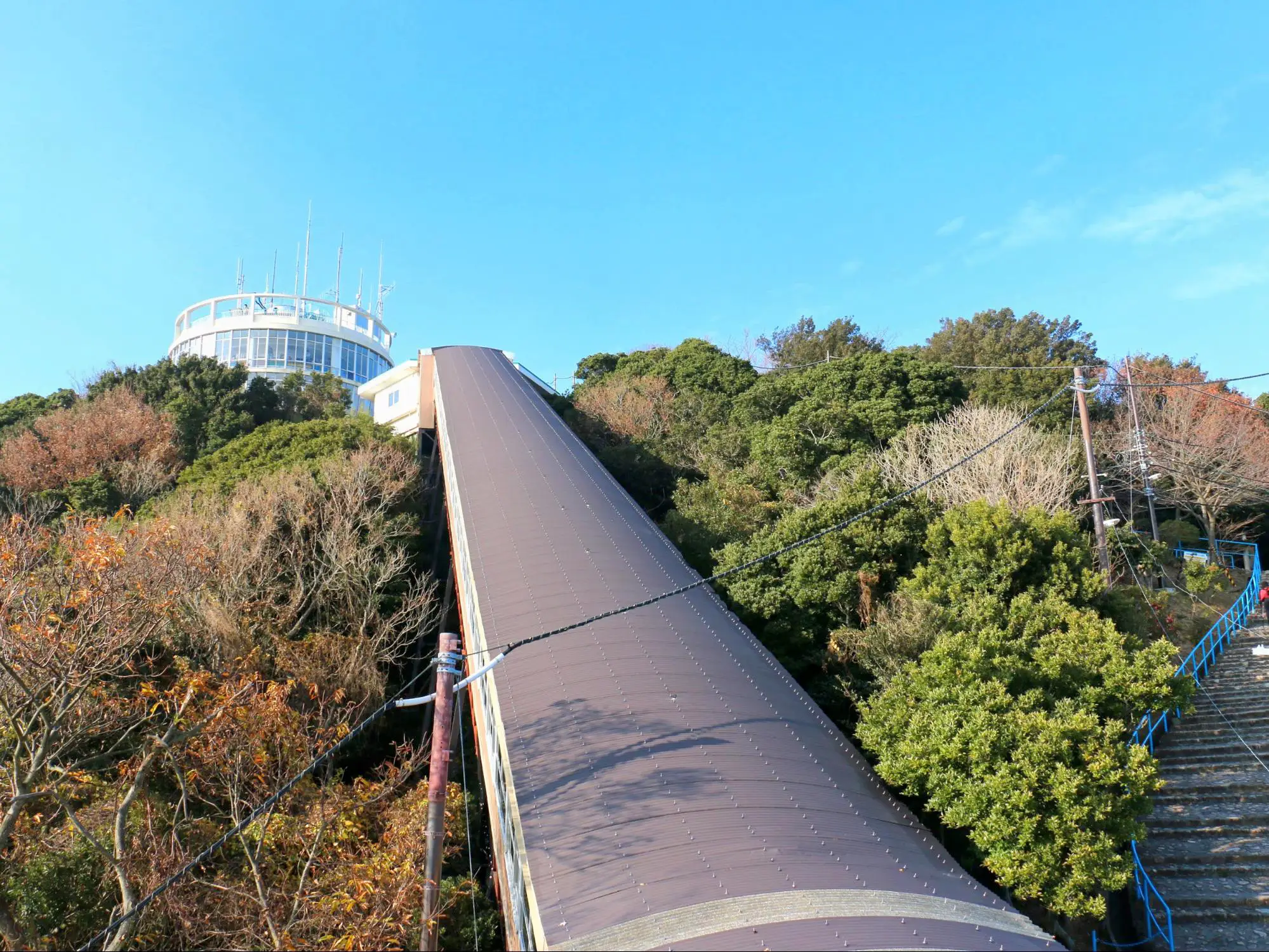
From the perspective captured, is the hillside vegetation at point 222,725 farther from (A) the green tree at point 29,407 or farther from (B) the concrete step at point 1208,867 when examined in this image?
(A) the green tree at point 29,407

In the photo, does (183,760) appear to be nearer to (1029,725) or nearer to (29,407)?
(1029,725)

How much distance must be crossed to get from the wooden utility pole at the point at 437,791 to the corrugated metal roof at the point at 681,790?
77 centimetres

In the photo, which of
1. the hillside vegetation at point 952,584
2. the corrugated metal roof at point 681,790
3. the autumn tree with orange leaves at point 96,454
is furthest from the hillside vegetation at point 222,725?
the hillside vegetation at point 952,584

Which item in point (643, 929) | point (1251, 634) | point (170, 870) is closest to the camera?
point (643, 929)

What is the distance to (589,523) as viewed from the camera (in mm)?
15820

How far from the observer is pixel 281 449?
955 inches

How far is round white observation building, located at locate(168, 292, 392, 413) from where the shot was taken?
45.6 metres

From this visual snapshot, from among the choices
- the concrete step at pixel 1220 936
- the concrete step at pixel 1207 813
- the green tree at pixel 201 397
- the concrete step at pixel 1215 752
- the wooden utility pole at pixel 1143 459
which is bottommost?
the concrete step at pixel 1220 936

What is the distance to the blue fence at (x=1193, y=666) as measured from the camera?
9969 millimetres

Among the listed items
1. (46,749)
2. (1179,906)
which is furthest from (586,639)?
(1179,906)

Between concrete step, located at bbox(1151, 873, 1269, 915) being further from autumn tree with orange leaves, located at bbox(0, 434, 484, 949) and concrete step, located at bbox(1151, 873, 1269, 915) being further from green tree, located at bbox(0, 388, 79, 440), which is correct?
green tree, located at bbox(0, 388, 79, 440)

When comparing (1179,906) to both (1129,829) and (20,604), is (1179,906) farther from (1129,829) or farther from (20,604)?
(20,604)

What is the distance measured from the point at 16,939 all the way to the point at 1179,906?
12513 millimetres

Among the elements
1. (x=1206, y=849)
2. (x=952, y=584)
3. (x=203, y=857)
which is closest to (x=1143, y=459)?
(x=952, y=584)
